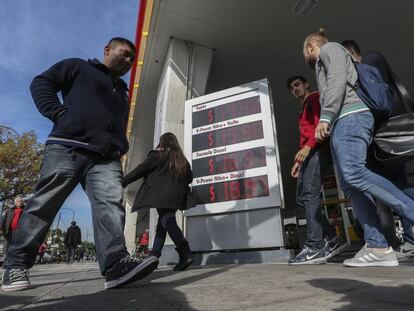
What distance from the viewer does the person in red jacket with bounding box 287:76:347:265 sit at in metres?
3.28

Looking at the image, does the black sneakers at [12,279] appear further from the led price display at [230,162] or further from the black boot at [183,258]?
the led price display at [230,162]

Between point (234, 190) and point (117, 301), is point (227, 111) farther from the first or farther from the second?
point (117, 301)

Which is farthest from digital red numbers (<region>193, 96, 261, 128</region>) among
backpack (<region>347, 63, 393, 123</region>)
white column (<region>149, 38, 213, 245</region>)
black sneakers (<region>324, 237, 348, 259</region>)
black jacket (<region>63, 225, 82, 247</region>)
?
black jacket (<region>63, 225, 82, 247</region>)

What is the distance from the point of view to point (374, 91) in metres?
2.36

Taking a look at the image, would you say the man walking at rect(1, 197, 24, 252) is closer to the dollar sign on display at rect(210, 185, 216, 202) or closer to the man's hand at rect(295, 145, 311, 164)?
the dollar sign on display at rect(210, 185, 216, 202)

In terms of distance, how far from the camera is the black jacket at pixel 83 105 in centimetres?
227

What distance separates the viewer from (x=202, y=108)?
5270mm

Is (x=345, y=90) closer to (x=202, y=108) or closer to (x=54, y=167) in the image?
(x=54, y=167)

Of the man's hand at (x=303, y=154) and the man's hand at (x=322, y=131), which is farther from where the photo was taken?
the man's hand at (x=303, y=154)

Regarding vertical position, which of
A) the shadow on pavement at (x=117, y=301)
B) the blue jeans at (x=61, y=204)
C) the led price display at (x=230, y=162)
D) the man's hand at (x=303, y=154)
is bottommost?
the shadow on pavement at (x=117, y=301)

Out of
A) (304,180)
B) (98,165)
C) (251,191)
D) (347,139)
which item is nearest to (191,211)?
(251,191)

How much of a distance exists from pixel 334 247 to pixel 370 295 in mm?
2178

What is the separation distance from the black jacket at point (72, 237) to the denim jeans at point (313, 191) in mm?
13138

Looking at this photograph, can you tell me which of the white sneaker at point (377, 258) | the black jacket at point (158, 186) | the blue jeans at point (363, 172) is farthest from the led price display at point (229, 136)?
the white sneaker at point (377, 258)
